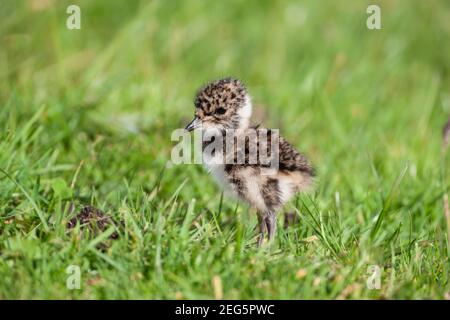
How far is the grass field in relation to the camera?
3.69 meters

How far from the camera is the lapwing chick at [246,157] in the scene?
431 centimetres

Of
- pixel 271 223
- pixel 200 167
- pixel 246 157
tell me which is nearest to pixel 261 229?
pixel 271 223

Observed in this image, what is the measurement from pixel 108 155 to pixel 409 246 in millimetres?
2097

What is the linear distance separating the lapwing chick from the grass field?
5.9 inches

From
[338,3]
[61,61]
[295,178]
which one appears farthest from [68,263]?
[338,3]

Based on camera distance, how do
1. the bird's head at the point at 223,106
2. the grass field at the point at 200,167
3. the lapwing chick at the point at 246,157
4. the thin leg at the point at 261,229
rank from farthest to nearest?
the bird's head at the point at 223,106 < the lapwing chick at the point at 246,157 < the thin leg at the point at 261,229 < the grass field at the point at 200,167

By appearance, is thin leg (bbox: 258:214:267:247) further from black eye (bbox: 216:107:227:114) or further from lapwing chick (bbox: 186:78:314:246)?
black eye (bbox: 216:107:227:114)

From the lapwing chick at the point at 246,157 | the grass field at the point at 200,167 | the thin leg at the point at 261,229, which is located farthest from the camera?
the lapwing chick at the point at 246,157

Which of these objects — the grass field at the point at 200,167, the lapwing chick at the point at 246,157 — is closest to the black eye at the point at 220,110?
the lapwing chick at the point at 246,157

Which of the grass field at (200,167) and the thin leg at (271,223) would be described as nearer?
the grass field at (200,167)

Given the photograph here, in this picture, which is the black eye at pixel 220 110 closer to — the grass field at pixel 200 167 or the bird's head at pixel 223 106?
the bird's head at pixel 223 106

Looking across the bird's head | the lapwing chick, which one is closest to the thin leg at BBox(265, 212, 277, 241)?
the lapwing chick
